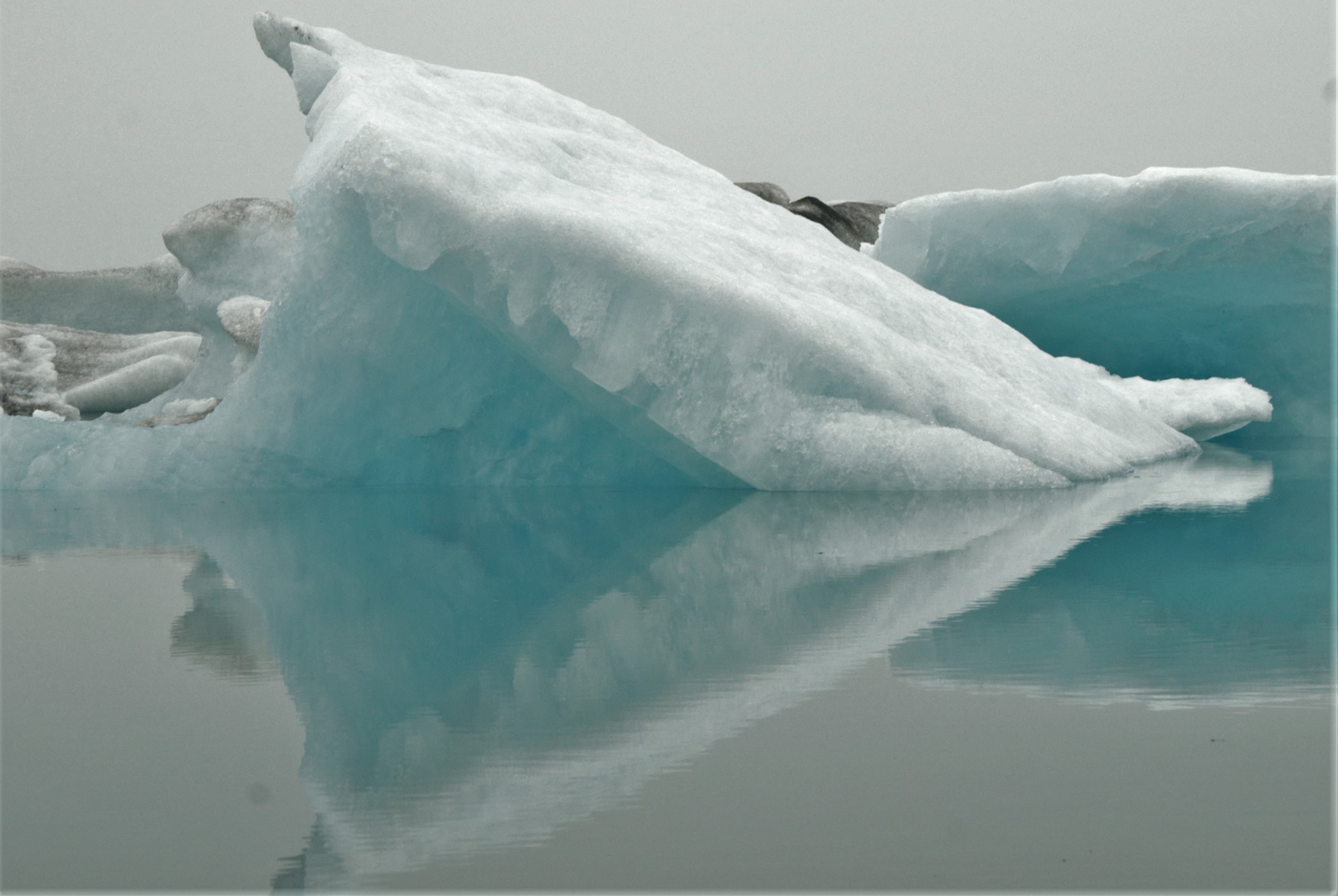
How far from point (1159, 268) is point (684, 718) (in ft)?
20.4

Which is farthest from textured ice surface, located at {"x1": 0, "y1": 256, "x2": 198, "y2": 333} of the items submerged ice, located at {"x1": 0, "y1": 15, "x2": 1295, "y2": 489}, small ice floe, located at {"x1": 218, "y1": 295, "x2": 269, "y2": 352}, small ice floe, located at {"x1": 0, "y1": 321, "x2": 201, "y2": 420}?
submerged ice, located at {"x1": 0, "y1": 15, "x2": 1295, "y2": 489}

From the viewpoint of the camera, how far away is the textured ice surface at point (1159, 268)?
20.8 ft

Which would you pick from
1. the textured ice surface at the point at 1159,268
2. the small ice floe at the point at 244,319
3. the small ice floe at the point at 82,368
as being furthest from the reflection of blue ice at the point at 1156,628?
→ the small ice floe at the point at 82,368

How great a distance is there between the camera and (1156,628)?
1834 mm

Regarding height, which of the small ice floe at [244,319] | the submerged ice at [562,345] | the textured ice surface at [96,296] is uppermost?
the submerged ice at [562,345]

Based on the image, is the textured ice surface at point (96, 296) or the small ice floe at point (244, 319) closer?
the small ice floe at point (244, 319)

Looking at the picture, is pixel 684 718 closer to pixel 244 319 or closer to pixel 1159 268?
pixel 1159 268

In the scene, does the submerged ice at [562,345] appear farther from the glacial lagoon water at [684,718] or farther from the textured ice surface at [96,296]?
the textured ice surface at [96,296]

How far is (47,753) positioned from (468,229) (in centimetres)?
297

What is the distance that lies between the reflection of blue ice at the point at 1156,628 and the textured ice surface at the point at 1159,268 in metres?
4.05

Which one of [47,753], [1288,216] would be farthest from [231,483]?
[1288,216]

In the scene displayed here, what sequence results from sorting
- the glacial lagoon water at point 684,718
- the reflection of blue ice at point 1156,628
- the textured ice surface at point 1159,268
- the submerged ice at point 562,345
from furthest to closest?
the textured ice surface at point 1159,268
the submerged ice at point 562,345
the reflection of blue ice at point 1156,628
the glacial lagoon water at point 684,718

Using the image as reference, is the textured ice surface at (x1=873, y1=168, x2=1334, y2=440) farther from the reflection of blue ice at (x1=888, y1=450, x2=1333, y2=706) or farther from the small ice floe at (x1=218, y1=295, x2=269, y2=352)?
the small ice floe at (x1=218, y1=295, x2=269, y2=352)

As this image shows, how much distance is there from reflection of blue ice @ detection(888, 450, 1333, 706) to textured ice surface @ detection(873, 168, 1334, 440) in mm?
4047
